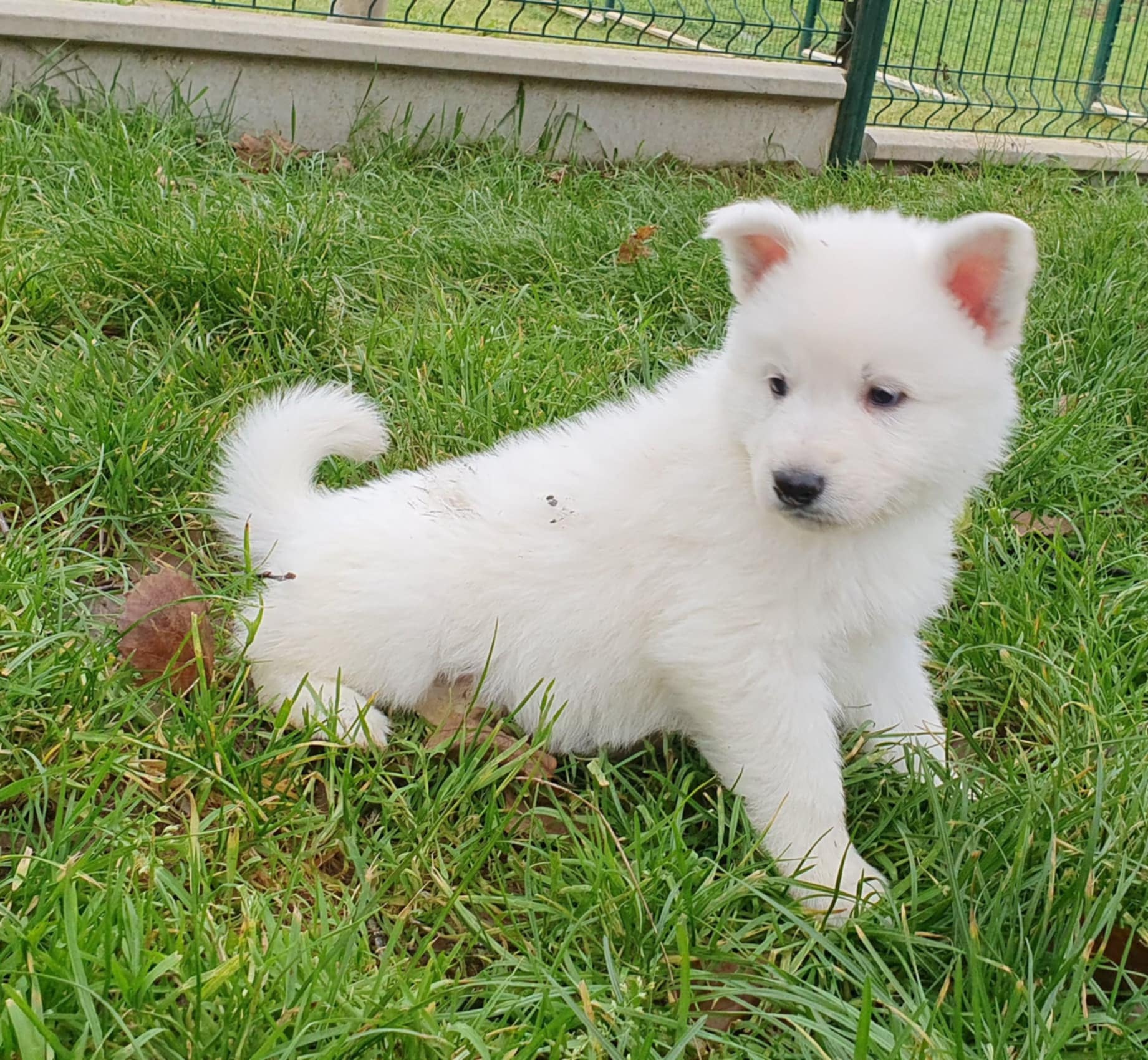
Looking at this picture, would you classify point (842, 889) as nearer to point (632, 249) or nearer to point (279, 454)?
point (279, 454)

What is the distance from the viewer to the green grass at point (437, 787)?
5.27 feet

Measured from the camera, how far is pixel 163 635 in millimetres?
2283

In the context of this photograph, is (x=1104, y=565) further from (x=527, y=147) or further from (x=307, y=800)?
(x=527, y=147)

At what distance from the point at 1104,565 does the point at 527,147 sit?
3830 millimetres

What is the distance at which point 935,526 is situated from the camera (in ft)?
7.45

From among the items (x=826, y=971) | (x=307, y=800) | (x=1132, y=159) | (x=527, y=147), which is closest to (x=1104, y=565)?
(x=826, y=971)

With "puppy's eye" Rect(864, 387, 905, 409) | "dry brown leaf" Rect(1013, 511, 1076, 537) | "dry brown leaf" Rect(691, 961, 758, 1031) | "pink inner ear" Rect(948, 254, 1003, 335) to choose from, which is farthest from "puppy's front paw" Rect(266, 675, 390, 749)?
"dry brown leaf" Rect(1013, 511, 1076, 537)

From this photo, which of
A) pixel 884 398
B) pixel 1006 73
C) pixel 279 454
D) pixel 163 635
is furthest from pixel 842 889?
pixel 1006 73

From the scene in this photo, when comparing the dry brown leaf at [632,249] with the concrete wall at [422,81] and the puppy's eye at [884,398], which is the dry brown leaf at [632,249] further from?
the puppy's eye at [884,398]

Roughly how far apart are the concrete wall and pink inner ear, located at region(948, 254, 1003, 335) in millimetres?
3889

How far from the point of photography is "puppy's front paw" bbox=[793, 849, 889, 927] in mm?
1910

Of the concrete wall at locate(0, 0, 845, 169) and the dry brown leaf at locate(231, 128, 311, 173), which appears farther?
the concrete wall at locate(0, 0, 845, 169)

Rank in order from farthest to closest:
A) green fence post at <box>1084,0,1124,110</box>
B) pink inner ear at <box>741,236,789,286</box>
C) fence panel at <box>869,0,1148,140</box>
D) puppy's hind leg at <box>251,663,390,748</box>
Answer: green fence post at <box>1084,0,1124,110</box> → fence panel at <box>869,0,1148,140</box> → puppy's hind leg at <box>251,663,390,748</box> → pink inner ear at <box>741,236,789,286</box>

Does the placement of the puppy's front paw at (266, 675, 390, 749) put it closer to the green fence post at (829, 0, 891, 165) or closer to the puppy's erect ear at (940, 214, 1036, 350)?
the puppy's erect ear at (940, 214, 1036, 350)
